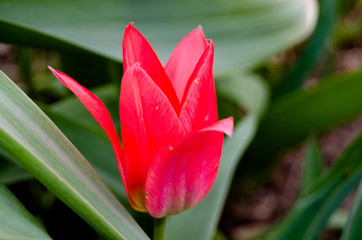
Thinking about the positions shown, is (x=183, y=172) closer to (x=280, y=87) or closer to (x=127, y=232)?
(x=127, y=232)

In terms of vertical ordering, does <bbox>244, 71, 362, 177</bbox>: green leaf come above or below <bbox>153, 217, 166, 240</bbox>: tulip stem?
below

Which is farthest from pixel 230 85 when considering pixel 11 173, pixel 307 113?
pixel 11 173

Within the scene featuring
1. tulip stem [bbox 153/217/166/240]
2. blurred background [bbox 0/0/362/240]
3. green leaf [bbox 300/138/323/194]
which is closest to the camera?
tulip stem [bbox 153/217/166/240]

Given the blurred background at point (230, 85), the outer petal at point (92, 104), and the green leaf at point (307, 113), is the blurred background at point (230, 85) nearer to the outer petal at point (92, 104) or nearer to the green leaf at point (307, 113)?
the green leaf at point (307, 113)

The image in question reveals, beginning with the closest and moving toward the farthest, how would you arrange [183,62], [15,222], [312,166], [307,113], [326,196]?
[15,222]
[183,62]
[326,196]
[312,166]
[307,113]

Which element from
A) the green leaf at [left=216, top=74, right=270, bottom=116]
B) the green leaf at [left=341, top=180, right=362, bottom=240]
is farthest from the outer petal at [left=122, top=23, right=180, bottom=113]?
the green leaf at [left=216, top=74, right=270, bottom=116]

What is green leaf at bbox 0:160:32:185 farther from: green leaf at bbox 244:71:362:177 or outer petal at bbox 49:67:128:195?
green leaf at bbox 244:71:362:177

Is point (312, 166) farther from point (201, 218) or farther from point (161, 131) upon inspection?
point (161, 131)

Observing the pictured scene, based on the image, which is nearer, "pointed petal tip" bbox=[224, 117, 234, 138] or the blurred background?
"pointed petal tip" bbox=[224, 117, 234, 138]
